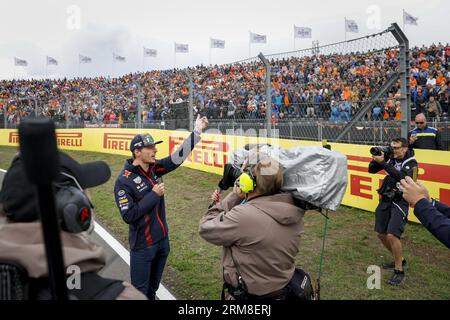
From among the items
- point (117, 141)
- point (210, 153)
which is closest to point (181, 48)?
point (117, 141)

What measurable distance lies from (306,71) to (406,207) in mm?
4154

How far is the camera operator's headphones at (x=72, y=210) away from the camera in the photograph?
1339 mm

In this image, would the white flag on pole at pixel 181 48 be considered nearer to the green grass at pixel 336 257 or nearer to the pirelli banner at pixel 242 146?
the pirelli banner at pixel 242 146

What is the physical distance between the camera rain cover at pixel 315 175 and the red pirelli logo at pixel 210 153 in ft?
26.7

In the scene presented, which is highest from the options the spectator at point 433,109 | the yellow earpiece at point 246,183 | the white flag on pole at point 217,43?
the white flag on pole at point 217,43

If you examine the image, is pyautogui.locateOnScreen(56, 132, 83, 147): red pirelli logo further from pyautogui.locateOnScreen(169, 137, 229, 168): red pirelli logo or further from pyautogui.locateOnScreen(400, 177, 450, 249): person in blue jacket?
pyautogui.locateOnScreen(400, 177, 450, 249): person in blue jacket

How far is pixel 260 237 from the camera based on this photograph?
2514 millimetres

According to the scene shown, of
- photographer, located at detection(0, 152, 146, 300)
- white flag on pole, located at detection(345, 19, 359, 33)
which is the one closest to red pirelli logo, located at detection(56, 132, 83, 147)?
white flag on pole, located at detection(345, 19, 359, 33)

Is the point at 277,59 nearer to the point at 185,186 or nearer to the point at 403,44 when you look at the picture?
the point at 403,44

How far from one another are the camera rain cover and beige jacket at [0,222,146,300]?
1501 mm

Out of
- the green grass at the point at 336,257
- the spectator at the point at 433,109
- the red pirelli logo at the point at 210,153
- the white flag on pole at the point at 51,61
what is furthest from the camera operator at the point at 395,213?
the white flag on pole at the point at 51,61

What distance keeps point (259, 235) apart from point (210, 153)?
30.5ft

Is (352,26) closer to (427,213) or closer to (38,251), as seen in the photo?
(427,213)

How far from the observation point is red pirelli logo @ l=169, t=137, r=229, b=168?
11148 mm
